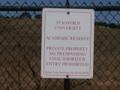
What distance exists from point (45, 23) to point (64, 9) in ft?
0.64

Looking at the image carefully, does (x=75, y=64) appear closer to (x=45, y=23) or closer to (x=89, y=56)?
(x=89, y=56)

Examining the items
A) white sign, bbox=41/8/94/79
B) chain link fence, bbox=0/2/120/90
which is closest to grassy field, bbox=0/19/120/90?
chain link fence, bbox=0/2/120/90

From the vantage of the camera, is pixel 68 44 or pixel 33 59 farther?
pixel 33 59

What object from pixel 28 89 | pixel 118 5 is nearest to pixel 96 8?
pixel 118 5

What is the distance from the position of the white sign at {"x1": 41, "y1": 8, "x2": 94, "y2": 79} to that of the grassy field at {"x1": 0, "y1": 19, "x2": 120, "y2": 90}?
4837 mm

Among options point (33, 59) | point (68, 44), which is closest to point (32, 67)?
point (33, 59)

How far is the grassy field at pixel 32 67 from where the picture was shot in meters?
13.1

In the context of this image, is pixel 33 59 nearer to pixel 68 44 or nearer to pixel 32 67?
pixel 32 67

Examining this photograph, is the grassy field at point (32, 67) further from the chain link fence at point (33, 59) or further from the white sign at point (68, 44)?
the white sign at point (68, 44)

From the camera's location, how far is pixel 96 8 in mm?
5246

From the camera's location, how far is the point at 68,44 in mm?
4676

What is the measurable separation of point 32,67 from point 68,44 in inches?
343

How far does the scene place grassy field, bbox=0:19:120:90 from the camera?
13.1 m

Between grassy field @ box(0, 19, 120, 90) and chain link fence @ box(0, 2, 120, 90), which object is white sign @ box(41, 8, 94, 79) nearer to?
chain link fence @ box(0, 2, 120, 90)
